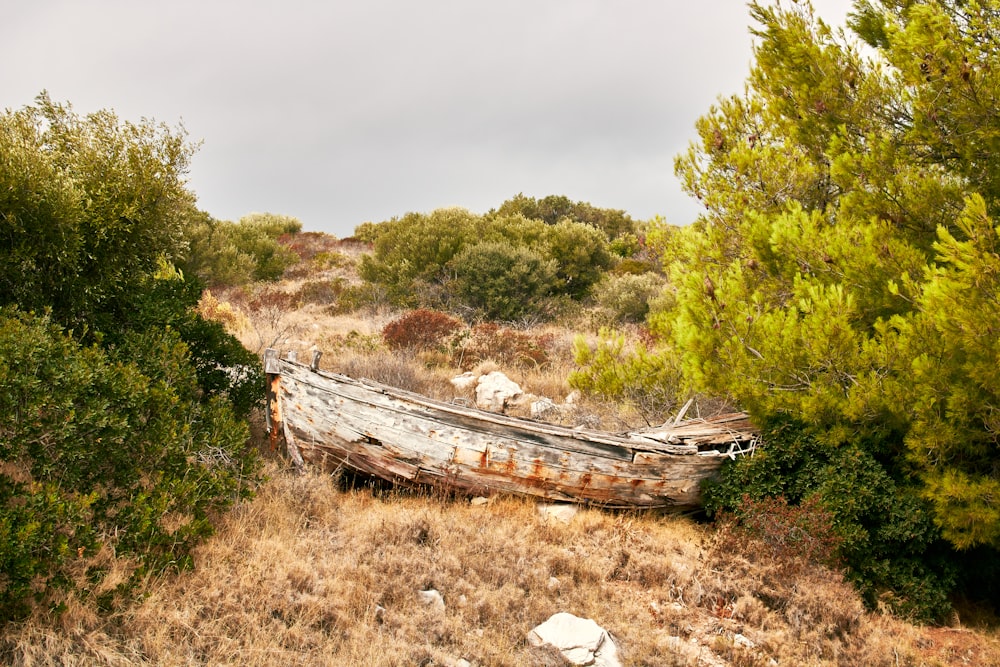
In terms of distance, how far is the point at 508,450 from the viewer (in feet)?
20.7

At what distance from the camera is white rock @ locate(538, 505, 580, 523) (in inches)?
247

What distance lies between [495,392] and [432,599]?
5248 millimetres

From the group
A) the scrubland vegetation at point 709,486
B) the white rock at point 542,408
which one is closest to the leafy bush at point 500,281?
the white rock at point 542,408

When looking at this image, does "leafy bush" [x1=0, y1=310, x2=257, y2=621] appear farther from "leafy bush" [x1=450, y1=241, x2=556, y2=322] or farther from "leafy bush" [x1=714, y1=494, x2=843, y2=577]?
"leafy bush" [x1=450, y1=241, x2=556, y2=322]

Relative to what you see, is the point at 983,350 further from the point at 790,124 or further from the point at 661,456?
the point at 790,124

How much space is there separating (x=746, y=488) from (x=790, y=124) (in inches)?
155

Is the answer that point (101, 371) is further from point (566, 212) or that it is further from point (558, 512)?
→ point (566, 212)

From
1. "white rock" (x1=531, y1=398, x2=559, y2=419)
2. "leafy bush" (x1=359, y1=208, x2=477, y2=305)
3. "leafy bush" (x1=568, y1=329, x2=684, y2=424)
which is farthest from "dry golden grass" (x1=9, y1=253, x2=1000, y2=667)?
"leafy bush" (x1=359, y1=208, x2=477, y2=305)

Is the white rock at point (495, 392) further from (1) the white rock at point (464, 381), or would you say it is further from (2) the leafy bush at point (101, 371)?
(2) the leafy bush at point (101, 371)

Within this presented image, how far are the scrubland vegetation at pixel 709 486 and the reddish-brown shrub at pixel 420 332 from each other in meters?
4.87

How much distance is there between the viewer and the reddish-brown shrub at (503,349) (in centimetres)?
1191

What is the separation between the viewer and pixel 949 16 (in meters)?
5.36

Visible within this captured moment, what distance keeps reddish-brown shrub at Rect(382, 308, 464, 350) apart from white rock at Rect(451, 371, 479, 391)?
1.57m

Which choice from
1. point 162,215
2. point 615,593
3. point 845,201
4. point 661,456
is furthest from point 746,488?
point 162,215
